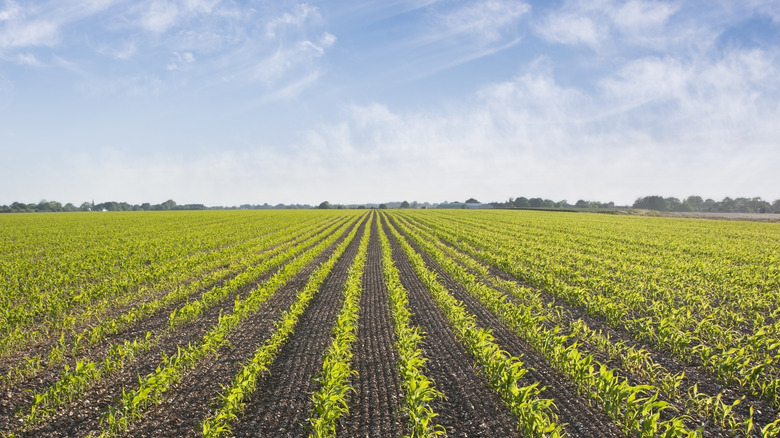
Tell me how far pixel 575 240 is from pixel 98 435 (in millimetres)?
30066

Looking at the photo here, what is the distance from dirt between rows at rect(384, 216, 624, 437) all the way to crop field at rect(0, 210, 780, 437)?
4cm

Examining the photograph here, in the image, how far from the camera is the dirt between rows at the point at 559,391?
5469 mm

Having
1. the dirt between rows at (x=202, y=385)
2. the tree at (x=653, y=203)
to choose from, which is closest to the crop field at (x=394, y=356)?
the dirt between rows at (x=202, y=385)

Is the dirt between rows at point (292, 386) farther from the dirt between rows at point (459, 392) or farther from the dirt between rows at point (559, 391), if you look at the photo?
the dirt between rows at point (559, 391)

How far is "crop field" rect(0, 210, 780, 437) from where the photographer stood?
551 cm

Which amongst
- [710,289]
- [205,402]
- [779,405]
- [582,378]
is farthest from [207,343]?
[710,289]

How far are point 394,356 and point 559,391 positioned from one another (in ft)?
10.7

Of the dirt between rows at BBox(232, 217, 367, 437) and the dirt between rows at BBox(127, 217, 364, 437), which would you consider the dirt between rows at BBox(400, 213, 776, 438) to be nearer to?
the dirt between rows at BBox(232, 217, 367, 437)

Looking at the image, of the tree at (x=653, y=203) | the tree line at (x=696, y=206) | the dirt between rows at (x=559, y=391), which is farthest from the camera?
the tree at (x=653, y=203)

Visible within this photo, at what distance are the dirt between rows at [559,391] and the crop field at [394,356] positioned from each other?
0.12ft

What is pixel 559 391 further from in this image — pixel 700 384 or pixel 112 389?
pixel 112 389

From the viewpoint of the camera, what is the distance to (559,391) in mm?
6480

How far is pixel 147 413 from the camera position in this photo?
5844mm

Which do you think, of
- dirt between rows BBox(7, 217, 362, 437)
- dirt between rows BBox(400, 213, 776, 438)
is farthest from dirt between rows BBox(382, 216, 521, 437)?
dirt between rows BBox(7, 217, 362, 437)
